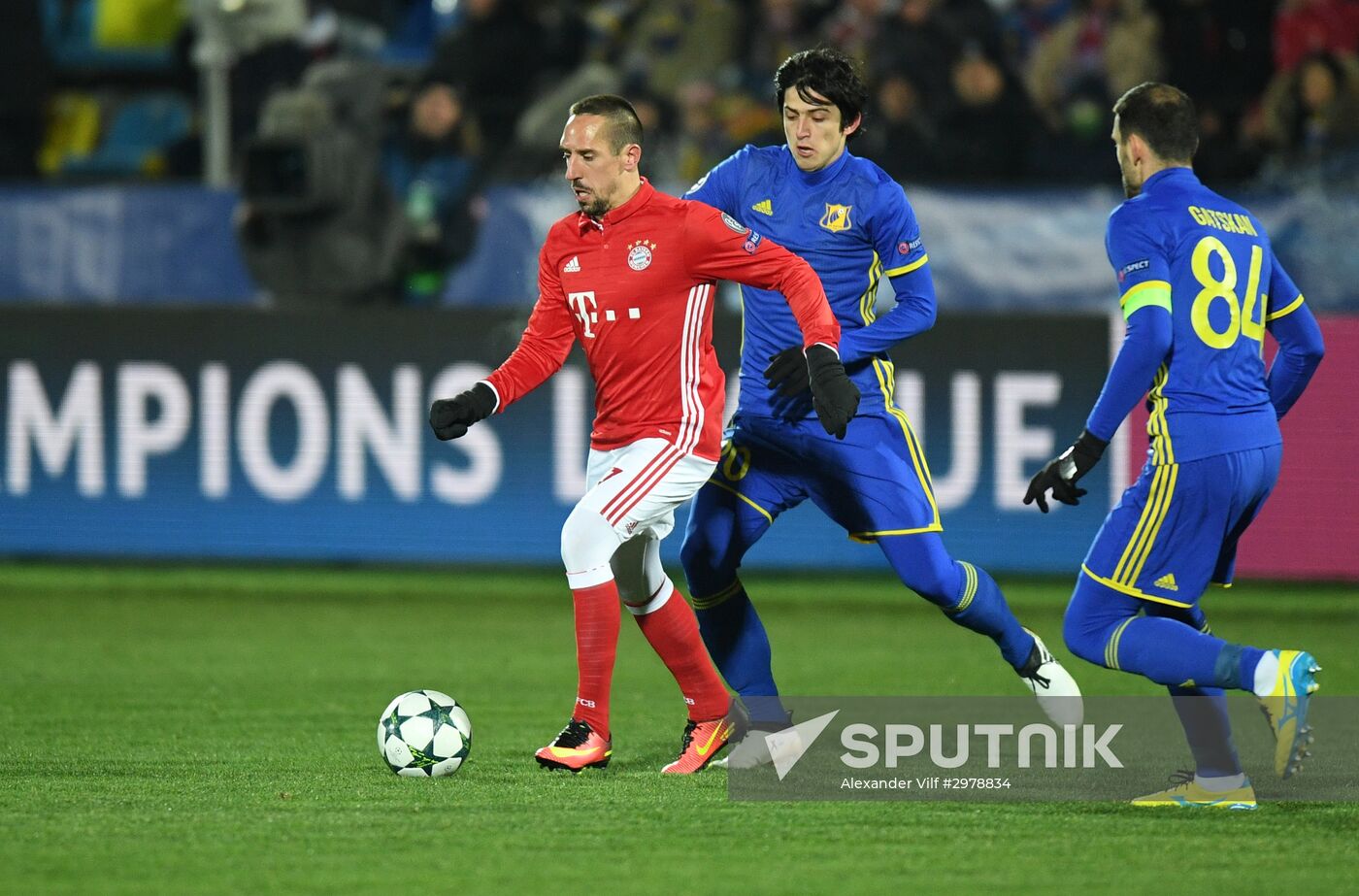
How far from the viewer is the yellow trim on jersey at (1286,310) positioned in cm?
553

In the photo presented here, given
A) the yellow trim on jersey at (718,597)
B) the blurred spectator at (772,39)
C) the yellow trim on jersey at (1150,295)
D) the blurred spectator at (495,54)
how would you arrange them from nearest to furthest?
the yellow trim on jersey at (1150,295), the yellow trim on jersey at (718,597), the blurred spectator at (772,39), the blurred spectator at (495,54)

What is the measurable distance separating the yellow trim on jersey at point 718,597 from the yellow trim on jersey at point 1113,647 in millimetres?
1365

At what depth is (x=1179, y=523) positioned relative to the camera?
17.3 ft

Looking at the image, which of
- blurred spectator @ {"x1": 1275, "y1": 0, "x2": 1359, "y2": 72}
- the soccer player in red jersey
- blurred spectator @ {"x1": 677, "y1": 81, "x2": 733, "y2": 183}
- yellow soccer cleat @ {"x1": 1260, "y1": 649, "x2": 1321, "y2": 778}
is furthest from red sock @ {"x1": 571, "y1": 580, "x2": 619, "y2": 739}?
blurred spectator @ {"x1": 1275, "y1": 0, "x2": 1359, "y2": 72}

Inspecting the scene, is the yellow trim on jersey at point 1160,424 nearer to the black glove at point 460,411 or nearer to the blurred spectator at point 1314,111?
the black glove at point 460,411

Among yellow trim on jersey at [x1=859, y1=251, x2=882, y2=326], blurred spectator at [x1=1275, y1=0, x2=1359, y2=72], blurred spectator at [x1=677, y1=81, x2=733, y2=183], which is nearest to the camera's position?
yellow trim on jersey at [x1=859, y1=251, x2=882, y2=326]

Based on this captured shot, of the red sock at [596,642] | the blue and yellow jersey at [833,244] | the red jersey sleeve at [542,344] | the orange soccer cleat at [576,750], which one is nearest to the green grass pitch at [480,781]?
the orange soccer cleat at [576,750]

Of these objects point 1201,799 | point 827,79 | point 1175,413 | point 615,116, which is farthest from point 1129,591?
point 615,116

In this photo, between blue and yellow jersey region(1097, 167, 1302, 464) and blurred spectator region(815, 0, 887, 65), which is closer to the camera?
blue and yellow jersey region(1097, 167, 1302, 464)

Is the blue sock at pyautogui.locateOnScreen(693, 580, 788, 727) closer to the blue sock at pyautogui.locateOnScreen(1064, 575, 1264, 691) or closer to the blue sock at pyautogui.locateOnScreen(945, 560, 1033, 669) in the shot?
the blue sock at pyautogui.locateOnScreen(945, 560, 1033, 669)

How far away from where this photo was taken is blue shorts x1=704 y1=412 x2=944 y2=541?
604 centimetres

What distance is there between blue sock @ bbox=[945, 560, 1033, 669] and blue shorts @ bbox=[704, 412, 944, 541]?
0.21 m

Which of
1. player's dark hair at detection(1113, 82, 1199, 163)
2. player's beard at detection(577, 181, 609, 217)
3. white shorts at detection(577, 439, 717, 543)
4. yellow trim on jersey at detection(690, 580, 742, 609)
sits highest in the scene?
player's dark hair at detection(1113, 82, 1199, 163)

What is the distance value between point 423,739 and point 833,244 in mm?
2000
